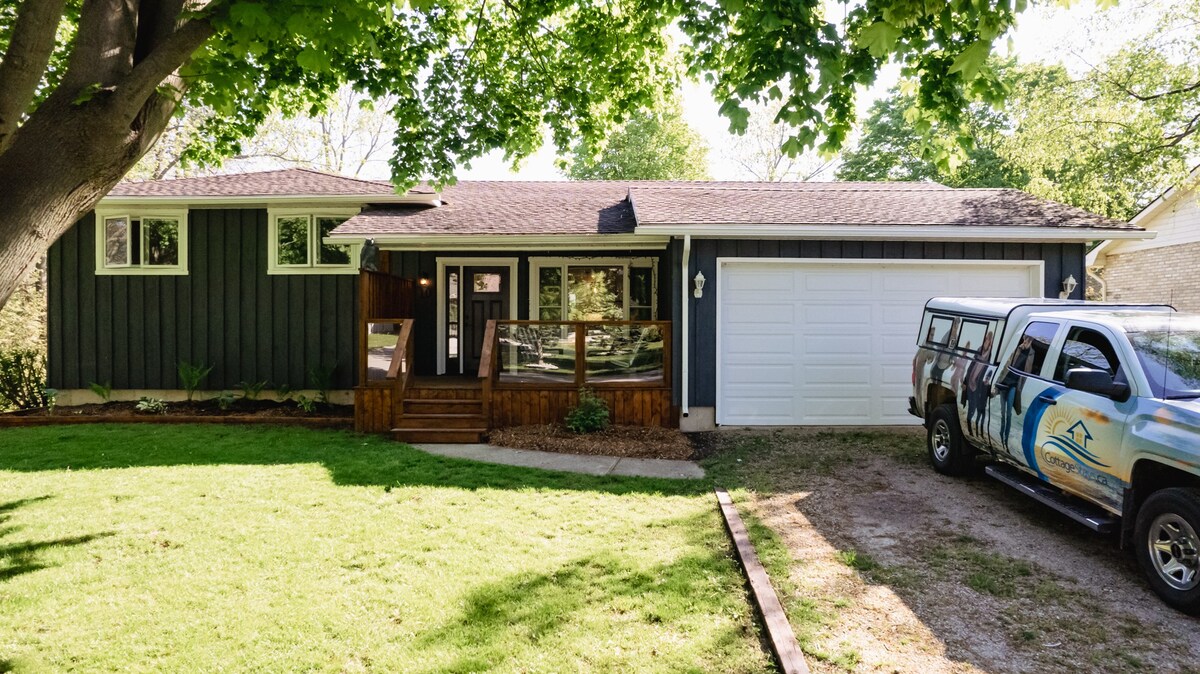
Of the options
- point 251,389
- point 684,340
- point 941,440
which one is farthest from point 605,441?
point 251,389

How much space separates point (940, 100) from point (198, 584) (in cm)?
630

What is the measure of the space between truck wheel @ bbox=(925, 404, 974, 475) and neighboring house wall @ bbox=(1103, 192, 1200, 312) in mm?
11487

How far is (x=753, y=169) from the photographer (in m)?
31.5

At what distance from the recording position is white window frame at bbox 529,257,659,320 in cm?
1148

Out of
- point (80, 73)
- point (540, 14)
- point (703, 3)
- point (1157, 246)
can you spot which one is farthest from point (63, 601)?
point (1157, 246)

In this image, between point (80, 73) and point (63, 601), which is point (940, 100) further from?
point (63, 601)

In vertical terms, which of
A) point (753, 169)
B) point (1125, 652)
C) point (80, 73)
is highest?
point (753, 169)

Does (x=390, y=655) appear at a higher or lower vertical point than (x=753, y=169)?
lower

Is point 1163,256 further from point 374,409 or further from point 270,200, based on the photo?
point 270,200

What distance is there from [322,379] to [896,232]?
365 inches

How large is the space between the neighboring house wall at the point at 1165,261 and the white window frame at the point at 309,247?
1698cm

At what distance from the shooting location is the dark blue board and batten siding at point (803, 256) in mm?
8891

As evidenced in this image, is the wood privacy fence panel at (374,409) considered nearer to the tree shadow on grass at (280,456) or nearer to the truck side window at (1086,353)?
the tree shadow on grass at (280,456)

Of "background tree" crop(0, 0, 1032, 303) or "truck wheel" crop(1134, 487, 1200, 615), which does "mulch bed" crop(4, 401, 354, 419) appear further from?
"truck wheel" crop(1134, 487, 1200, 615)
